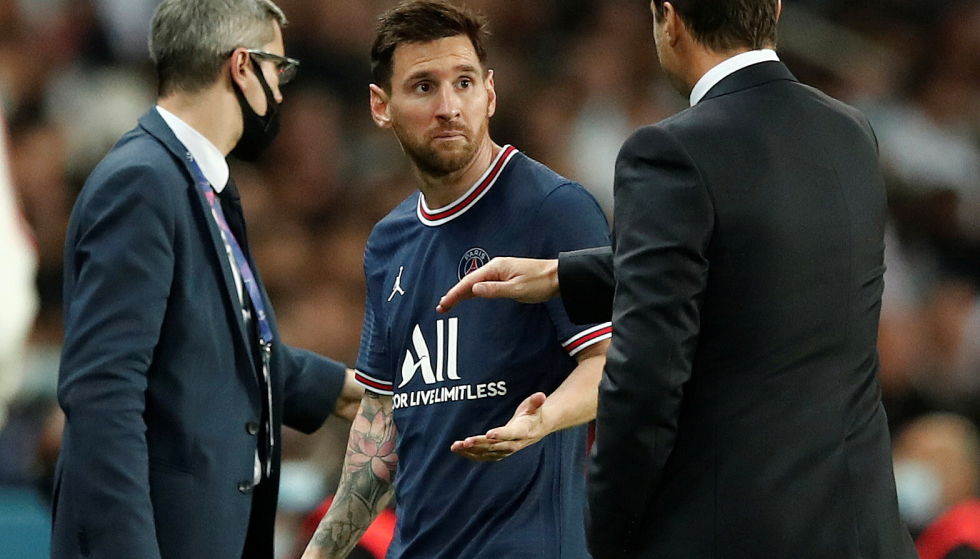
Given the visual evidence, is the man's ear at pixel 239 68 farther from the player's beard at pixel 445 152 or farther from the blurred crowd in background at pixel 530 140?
the blurred crowd in background at pixel 530 140

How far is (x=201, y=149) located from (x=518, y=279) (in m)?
1.03

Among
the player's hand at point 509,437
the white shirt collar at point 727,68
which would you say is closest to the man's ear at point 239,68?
the player's hand at point 509,437

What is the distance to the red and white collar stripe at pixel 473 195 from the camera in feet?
11.8

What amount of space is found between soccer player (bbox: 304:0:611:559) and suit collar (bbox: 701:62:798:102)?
651mm

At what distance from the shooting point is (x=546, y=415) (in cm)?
313

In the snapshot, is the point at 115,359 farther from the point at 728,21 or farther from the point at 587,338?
the point at 728,21

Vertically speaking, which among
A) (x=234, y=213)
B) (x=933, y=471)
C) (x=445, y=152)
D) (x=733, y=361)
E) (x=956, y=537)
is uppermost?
(x=445, y=152)

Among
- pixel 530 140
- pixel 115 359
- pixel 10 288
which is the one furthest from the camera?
pixel 530 140

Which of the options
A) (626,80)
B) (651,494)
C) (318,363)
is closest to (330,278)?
(626,80)

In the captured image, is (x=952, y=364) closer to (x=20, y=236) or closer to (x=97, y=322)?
(x=97, y=322)

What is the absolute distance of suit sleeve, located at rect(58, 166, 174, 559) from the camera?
3316 mm

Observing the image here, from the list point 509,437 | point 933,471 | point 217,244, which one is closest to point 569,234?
point 509,437

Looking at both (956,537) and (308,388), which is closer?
(308,388)

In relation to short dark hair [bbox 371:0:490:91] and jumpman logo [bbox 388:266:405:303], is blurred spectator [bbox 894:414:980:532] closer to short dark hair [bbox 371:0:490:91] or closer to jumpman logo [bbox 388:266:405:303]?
jumpman logo [bbox 388:266:405:303]
